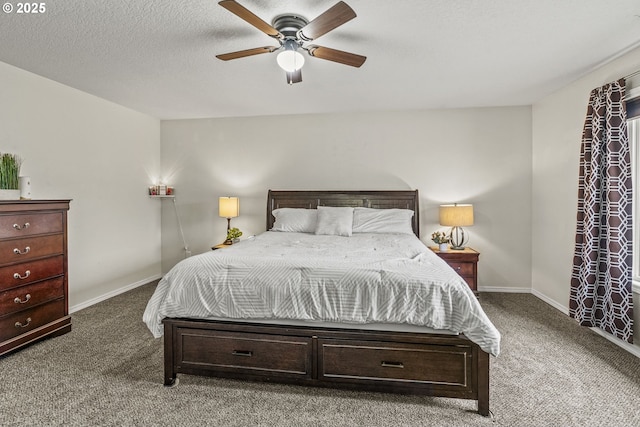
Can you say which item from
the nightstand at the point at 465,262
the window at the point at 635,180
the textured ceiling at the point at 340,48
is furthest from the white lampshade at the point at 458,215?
the window at the point at 635,180

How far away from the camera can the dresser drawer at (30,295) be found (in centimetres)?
258

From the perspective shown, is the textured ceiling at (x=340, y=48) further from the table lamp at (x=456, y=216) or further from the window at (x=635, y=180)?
the table lamp at (x=456, y=216)

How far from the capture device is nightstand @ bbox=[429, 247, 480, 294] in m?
3.94

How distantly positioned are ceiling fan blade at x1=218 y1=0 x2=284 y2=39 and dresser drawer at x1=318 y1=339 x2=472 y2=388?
6.41ft

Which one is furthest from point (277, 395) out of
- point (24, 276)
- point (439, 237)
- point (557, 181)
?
point (557, 181)

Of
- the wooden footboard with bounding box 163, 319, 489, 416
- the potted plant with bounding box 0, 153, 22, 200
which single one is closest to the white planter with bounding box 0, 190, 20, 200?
the potted plant with bounding box 0, 153, 22, 200

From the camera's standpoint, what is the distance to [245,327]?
2107 mm

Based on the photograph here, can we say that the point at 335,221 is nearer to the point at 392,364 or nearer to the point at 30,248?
A: the point at 392,364

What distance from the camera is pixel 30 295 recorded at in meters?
2.75

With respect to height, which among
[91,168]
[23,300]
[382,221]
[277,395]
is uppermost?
[91,168]

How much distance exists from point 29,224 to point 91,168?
137 cm

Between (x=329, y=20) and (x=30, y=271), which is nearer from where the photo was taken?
(x=329, y=20)

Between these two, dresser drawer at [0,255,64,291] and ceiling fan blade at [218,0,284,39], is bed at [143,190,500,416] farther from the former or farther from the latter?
ceiling fan blade at [218,0,284,39]

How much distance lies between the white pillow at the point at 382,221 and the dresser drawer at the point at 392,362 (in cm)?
215
